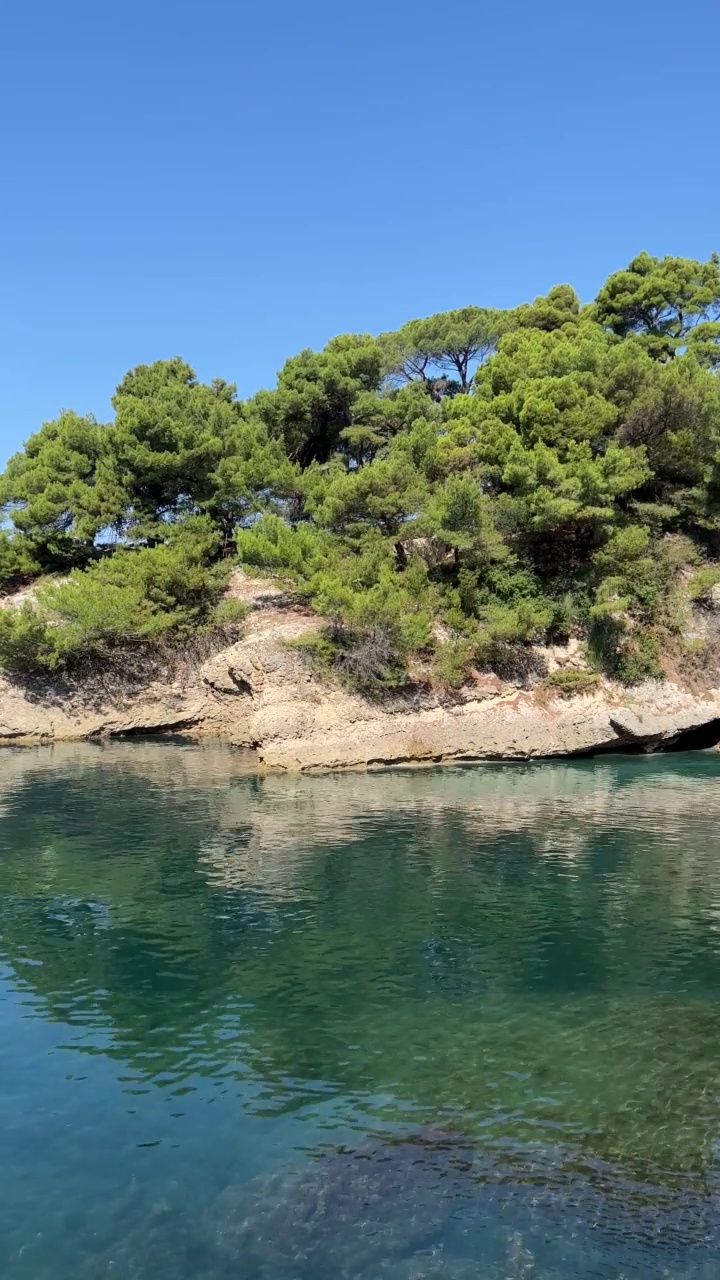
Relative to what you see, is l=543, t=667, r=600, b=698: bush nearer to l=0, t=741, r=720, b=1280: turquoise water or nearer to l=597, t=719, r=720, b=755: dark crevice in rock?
l=597, t=719, r=720, b=755: dark crevice in rock

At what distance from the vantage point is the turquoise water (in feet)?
20.7

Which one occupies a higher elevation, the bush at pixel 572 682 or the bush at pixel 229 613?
the bush at pixel 229 613

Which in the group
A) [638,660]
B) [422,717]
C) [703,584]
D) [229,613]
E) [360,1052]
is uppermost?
[703,584]

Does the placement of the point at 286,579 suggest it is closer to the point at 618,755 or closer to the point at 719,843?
the point at 618,755

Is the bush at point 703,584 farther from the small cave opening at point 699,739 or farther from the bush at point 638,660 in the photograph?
the small cave opening at point 699,739

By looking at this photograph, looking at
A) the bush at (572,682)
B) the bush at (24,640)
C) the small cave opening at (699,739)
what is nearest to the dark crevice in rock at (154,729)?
the bush at (24,640)

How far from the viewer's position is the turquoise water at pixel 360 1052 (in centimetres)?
631

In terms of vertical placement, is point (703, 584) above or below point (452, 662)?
above

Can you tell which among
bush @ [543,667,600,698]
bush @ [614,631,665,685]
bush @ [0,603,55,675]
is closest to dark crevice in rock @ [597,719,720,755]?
bush @ [543,667,600,698]

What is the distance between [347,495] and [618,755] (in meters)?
11.6

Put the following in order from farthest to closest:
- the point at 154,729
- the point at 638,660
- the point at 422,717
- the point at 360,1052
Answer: the point at 154,729 < the point at 638,660 < the point at 422,717 < the point at 360,1052

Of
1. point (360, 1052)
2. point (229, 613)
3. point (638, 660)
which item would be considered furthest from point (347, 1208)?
point (229, 613)

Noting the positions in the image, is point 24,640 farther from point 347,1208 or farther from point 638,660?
point 347,1208

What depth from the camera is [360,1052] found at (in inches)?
353
